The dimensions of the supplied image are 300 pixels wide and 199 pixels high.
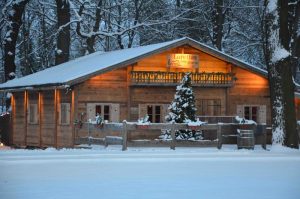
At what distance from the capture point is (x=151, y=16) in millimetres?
53594

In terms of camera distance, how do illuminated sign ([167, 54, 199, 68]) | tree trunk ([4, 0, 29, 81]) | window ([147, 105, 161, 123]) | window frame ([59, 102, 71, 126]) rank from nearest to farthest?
window frame ([59, 102, 71, 126]) → illuminated sign ([167, 54, 199, 68]) → window ([147, 105, 161, 123]) → tree trunk ([4, 0, 29, 81])

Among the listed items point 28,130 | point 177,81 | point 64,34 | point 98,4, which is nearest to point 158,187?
point 177,81

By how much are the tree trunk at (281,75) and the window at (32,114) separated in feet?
45.8

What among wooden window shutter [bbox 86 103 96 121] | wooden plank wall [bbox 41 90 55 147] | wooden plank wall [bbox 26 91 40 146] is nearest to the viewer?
wooden window shutter [bbox 86 103 96 121]

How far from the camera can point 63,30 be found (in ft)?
156

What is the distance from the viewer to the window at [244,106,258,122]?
36.3 meters

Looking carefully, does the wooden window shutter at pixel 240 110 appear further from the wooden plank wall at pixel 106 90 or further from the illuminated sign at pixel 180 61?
the wooden plank wall at pixel 106 90

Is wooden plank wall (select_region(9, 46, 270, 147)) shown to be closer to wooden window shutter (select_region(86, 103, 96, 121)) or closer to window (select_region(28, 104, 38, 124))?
wooden window shutter (select_region(86, 103, 96, 121))

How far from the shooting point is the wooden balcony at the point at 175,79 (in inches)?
1302

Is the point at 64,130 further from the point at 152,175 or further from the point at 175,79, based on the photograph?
the point at 152,175

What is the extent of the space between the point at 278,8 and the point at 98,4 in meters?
25.6

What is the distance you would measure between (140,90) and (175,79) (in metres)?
1.82

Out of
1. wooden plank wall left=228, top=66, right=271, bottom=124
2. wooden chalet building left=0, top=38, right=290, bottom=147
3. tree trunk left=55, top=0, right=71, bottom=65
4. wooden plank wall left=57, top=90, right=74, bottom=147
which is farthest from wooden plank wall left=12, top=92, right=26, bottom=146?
wooden plank wall left=228, top=66, right=271, bottom=124

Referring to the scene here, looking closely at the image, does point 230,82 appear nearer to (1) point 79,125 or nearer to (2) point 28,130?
(1) point 79,125
